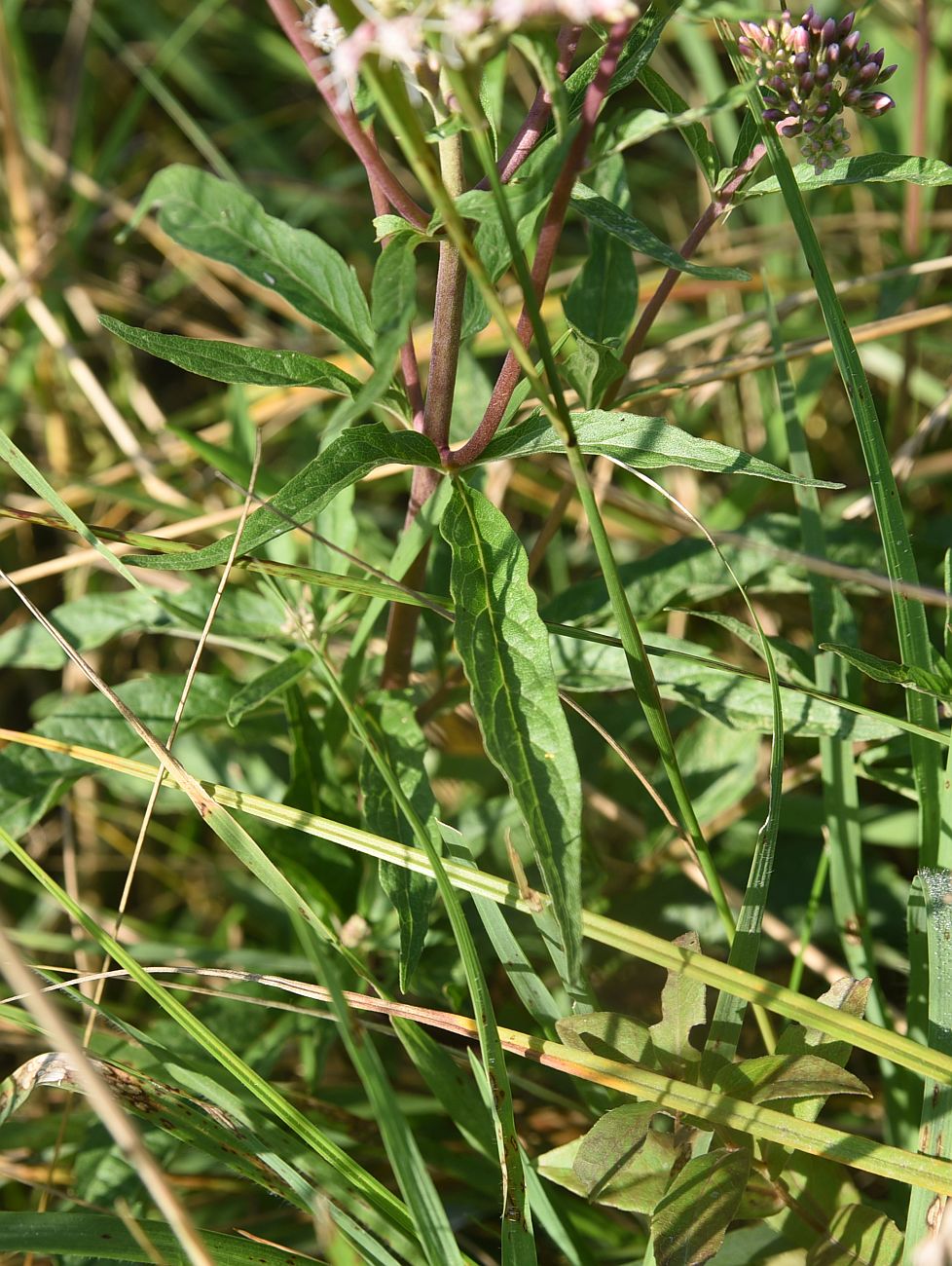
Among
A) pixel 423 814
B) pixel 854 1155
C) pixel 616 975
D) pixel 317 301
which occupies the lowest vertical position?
pixel 616 975

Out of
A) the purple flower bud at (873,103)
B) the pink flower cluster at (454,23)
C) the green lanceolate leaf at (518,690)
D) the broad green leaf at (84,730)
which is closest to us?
the pink flower cluster at (454,23)

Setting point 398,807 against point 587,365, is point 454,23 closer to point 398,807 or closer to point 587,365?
point 587,365

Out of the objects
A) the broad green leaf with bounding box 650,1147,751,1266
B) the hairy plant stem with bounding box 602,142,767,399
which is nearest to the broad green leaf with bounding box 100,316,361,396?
the hairy plant stem with bounding box 602,142,767,399

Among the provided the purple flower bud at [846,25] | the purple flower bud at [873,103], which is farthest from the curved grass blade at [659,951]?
the purple flower bud at [846,25]

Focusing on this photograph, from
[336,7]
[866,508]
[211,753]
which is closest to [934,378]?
[866,508]

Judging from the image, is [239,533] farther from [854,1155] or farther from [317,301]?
[854,1155]

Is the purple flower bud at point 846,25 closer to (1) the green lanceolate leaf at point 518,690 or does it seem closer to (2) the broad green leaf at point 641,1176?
(1) the green lanceolate leaf at point 518,690

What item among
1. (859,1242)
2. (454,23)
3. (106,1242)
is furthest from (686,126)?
(106,1242)

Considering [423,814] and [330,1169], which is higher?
[423,814]
